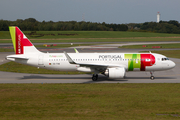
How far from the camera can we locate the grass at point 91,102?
1640cm

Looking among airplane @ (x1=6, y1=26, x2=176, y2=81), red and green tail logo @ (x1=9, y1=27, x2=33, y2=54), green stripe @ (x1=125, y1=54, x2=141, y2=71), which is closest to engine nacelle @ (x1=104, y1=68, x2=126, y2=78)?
airplane @ (x1=6, y1=26, x2=176, y2=81)

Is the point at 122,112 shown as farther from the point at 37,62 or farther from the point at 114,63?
the point at 37,62

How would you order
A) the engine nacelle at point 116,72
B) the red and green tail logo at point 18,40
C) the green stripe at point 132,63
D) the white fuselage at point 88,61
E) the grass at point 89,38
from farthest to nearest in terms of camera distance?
the grass at point 89,38 < the red and green tail logo at point 18,40 < the white fuselage at point 88,61 < the green stripe at point 132,63 < the engine nacelle at point 116,72

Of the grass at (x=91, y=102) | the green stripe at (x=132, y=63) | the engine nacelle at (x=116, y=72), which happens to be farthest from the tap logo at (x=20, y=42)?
the green stripe at (x=132, y=63)

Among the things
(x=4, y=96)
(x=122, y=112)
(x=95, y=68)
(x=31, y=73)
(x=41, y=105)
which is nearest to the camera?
(x=122, y=112)

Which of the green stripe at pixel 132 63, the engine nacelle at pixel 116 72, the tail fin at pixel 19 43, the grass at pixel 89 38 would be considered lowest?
the engine nacelle at pixel 116 72

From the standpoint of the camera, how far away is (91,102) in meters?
19.6

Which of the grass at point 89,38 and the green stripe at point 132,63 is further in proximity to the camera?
the grass at point 89,38

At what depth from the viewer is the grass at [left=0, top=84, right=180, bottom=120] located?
1640cm

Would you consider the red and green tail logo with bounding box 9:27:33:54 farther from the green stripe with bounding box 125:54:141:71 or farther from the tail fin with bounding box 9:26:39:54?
the green stripe with bounding box 125:54:141:71

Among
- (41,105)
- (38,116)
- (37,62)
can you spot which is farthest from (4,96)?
(37,62)

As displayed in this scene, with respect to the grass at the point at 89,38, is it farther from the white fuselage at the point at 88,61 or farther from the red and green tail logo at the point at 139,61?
the red and green tail logo at the point at 139,61

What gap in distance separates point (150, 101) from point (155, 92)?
12.0 ft

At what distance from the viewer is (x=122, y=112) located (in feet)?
55.6
